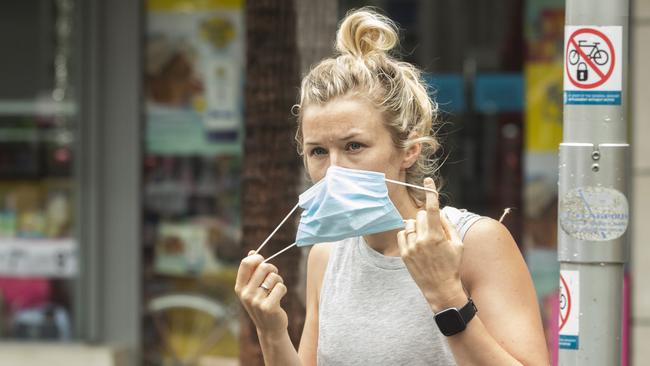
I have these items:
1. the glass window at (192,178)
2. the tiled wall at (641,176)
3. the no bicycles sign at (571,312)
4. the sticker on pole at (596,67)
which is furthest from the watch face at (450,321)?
the glass window at (192,178)

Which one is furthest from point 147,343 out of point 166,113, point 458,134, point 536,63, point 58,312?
point 536,63

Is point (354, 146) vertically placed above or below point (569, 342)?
above

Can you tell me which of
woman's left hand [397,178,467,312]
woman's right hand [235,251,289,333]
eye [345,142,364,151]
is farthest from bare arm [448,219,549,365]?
woman's right hand [235,251,289,333]

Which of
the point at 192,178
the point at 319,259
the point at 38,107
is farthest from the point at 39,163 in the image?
the point at 319,259

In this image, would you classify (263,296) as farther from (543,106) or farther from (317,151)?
(543,106)

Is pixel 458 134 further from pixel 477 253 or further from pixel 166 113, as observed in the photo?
pixel 477 253

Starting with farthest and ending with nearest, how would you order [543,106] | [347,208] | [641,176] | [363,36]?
[543,106] → [641,176] → [363,36] → [347,208]

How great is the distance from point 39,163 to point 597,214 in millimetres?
5726

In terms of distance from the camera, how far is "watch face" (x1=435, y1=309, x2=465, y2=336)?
2.55 meters

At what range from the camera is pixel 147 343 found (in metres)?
8.30

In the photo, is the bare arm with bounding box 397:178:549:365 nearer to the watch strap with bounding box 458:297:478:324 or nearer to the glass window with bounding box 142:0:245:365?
the watch strap with bounding box 458:297:478:324

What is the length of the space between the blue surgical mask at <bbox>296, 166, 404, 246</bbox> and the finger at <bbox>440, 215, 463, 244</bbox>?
0.28 m

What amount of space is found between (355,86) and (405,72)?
17 cm

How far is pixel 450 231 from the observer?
2.59 m
